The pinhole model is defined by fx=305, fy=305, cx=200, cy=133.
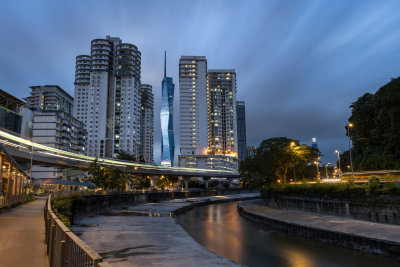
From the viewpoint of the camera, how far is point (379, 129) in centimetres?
5966

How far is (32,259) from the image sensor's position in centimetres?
1027

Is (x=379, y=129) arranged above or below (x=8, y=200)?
above

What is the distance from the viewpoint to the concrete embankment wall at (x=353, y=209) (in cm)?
2789

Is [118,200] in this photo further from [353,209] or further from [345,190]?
[353,209]

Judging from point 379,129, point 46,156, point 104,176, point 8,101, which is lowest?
point 104,176

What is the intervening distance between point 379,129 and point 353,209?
3344cm

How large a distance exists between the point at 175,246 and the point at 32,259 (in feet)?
42.5

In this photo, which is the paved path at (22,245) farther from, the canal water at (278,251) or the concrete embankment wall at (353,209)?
the concrete embankment wall at (353,209)

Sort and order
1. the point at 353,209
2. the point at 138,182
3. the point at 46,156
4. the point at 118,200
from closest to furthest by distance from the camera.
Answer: the point at 353,209 < the point at 118,200 < the point at 46,156 < the point at 138,182

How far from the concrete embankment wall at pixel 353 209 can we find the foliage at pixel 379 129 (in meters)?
15.3

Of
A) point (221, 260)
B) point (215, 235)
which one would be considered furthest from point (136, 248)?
point (215, 235)

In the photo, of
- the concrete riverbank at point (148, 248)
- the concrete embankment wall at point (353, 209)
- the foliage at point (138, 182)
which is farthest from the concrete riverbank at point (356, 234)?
the foliage at point (138, 182)

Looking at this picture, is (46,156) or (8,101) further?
(8,101)

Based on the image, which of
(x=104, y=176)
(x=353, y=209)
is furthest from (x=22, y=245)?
(x=104, y=176)
